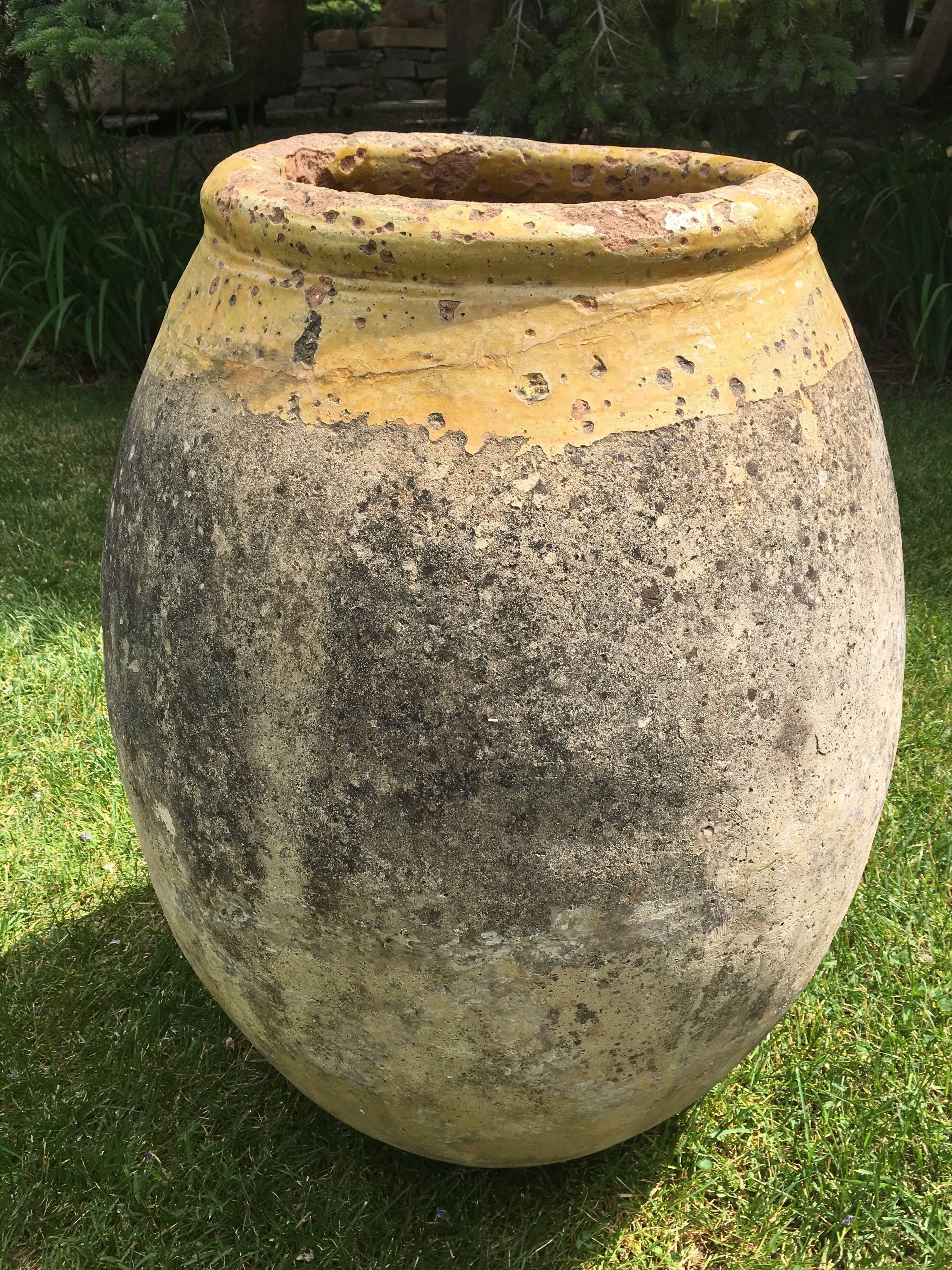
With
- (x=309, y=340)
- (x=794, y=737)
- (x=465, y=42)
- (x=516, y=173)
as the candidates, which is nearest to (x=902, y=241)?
(x=465, y=42)

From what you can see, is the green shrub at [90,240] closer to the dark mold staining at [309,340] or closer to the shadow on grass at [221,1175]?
the shadow on grass at [221,1175]

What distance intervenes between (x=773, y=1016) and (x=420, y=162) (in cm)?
144

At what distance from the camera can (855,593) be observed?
1431 mm

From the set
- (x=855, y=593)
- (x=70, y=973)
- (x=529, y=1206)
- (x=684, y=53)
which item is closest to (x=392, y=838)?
(x=855, y=593)

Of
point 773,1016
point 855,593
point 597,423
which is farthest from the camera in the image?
point 773,1016

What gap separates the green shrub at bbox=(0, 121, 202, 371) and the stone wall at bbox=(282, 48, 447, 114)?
173 inches

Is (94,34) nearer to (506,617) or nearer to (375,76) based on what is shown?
(506,617)

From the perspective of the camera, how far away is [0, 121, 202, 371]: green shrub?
470 cm

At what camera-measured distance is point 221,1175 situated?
6.36 ft

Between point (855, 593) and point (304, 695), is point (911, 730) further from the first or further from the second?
point (304, 695)

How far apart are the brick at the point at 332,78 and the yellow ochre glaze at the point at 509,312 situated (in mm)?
8522

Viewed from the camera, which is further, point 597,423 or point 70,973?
point 70,973

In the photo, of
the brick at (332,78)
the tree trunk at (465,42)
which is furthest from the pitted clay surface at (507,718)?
the brick at (332,78)

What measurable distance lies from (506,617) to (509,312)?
33 cm
